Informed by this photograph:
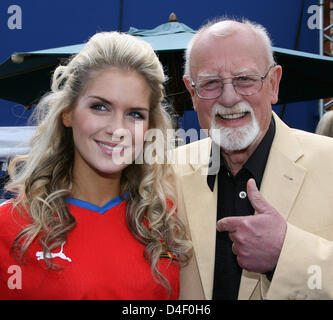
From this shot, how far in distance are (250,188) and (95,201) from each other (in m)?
0.70

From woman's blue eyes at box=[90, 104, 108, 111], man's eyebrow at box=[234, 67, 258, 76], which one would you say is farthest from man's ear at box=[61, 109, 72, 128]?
man's eyebrow at box=[234, 67, 258, 76]

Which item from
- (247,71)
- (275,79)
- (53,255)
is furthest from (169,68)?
(53,255)

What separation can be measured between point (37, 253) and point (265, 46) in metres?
1.44

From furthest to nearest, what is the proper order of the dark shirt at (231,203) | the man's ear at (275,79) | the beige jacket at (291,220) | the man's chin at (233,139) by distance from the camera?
the man's ear at (275,79), the man's chin at (233,139), the dark shirt at (231,203), the beige jacket at (291,220)

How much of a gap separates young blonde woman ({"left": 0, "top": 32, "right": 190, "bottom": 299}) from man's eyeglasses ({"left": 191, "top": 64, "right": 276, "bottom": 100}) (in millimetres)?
250

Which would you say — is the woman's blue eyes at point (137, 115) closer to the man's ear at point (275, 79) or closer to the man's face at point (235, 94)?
the man's face at point (235, 94)

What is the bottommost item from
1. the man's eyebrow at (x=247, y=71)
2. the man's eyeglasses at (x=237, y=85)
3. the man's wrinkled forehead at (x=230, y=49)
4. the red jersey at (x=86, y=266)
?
the red jersey at (x=86, y=266)

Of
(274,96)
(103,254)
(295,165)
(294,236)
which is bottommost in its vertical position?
(103,254)

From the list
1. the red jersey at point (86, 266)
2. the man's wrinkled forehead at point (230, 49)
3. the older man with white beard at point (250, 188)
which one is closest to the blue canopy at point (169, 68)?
the man's wrinkled forehead at point (230, 49)

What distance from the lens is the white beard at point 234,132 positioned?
190 cm

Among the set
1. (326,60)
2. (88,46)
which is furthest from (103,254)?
(326,60)

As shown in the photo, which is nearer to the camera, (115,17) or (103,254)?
(103,254)

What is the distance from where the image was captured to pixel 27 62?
12.1 ft
